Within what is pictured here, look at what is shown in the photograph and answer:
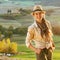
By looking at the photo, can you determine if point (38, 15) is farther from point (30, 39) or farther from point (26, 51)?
point (26, 51)

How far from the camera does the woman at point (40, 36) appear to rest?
8.29 ft

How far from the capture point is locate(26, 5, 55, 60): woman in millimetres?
2527

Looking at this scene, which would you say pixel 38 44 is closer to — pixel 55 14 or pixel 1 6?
pixel 55 14

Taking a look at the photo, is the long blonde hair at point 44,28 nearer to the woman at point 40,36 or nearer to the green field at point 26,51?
the woman at point 40,36

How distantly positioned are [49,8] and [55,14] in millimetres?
94

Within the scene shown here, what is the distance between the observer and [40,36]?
2.53 m

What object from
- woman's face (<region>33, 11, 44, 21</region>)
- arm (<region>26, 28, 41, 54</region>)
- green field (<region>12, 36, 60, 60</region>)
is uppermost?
woman's face (<region>33, 11, 44, 21</region>)

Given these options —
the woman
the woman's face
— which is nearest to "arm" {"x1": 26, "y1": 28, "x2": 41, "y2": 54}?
the woman

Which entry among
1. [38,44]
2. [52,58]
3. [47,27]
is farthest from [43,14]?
[52,58]

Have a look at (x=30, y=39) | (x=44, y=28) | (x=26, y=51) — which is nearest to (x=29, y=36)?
(x=30, y=39)

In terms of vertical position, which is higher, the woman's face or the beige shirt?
the woman's face

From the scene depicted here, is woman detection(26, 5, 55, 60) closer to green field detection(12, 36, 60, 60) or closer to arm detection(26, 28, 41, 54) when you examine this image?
arm detection(26, 28, 41, 54)

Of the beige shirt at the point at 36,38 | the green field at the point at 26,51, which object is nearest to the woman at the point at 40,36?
the beige shirt at the point at 36,38

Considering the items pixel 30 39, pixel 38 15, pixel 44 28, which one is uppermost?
pixel 38 15
